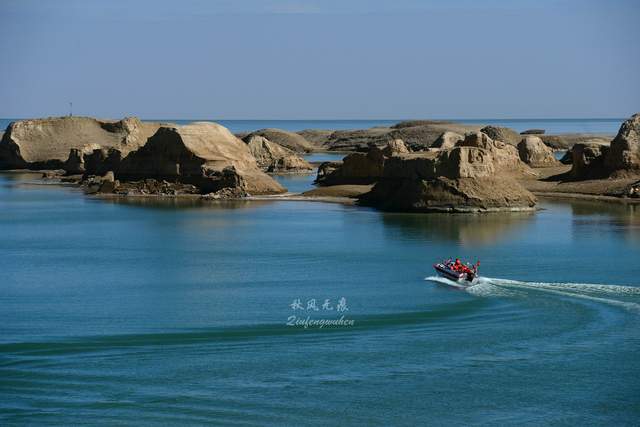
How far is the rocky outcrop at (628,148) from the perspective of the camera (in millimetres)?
74125

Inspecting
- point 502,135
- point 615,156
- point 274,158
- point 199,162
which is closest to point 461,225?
point 615,156

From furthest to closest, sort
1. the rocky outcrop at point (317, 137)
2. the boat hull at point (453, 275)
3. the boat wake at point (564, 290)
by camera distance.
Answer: the rocky outcrop at point (317, 137)
the boat hull at point (453, 275)
the boat wake at point (564, 290)

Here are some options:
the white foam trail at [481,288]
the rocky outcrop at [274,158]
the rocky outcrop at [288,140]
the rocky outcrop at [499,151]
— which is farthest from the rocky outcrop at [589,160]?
the rocky outcrop at [288,140]

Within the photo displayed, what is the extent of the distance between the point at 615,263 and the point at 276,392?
21.8 m

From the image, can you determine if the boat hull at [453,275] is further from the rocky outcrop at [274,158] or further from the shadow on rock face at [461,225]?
the rocky outcrop at [274,158]

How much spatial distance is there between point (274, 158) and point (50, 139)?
26.7m

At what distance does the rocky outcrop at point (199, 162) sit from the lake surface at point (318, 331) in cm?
2604

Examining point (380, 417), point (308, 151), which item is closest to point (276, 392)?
point (380, 417)

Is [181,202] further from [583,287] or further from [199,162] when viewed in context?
[583,287]

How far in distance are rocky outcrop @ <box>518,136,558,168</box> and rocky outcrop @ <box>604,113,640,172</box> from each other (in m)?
14.3

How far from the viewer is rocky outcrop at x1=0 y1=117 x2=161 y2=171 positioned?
11706 cm

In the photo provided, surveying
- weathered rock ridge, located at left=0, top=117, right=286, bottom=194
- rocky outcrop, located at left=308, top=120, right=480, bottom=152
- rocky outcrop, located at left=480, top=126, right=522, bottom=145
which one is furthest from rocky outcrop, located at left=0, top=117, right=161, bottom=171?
rocky outcrop, located at left=480, top=126, right=522, bottom=145

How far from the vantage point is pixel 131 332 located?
94.5 feet

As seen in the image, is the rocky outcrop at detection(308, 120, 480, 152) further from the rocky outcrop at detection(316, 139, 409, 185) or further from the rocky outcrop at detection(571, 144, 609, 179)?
the rocky outcrop at detection(571, 144, 609, 179)
